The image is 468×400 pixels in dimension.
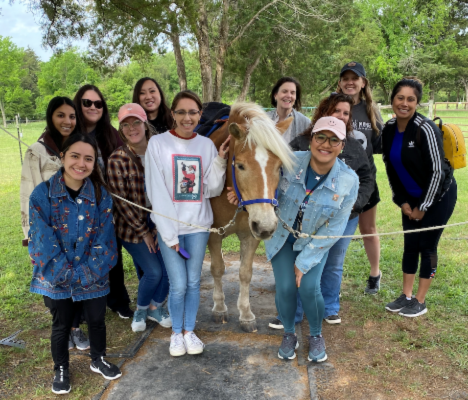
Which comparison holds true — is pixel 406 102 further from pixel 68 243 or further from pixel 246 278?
pixel 68 243

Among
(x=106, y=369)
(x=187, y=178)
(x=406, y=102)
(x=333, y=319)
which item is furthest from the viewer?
(x=333, y=319)

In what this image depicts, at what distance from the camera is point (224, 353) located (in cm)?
309

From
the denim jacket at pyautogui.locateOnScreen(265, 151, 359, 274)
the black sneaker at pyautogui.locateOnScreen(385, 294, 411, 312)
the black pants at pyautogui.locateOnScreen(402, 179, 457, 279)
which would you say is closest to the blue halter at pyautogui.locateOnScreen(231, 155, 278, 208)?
the denim jacket at pyautogui.locateOnScreen(265, 151, 359, 274)

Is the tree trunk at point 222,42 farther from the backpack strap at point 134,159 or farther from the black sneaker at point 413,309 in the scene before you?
the black sneaker at point 413,309

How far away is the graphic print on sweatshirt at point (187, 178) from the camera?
283cm

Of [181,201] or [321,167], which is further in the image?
[181,201]

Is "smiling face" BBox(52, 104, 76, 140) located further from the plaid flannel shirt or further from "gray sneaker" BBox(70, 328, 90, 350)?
"gray sneaker" BBox(70, 328, 90, 350)

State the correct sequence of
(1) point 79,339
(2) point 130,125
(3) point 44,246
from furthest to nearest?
(1) point 79,339 < (2) point 130,125 < (3) point 44,246

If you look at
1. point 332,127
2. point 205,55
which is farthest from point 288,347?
point 205,55

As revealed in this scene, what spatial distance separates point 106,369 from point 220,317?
1218 mm

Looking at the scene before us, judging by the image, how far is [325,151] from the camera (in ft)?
8.54

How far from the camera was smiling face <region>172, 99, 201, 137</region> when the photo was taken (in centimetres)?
281

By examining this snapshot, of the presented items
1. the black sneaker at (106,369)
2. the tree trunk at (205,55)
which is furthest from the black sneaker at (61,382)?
the tree trunk at (205,55)

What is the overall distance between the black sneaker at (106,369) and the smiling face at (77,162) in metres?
1.36
